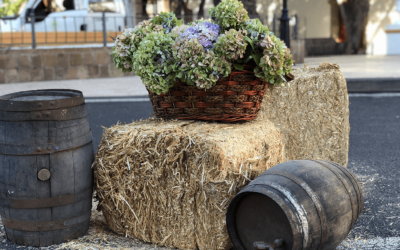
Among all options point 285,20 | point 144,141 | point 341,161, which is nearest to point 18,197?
point 144,141

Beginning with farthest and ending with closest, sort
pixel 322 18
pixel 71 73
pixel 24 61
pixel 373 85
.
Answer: pixel 322 18
pixel 71 73
pixel 24 61
pixel 373 85

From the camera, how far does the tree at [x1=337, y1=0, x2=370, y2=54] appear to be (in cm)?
1991

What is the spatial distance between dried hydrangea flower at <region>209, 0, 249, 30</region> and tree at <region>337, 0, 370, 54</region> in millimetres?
19025

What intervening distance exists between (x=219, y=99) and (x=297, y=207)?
0.84m

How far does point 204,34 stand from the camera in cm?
249

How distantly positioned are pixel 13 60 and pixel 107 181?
10.3 metres

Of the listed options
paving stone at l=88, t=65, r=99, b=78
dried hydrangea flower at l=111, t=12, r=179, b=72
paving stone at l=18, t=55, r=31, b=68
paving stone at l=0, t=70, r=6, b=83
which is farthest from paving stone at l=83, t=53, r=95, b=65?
dried hydrangea flower at l=111, t=12, r=179, b=72

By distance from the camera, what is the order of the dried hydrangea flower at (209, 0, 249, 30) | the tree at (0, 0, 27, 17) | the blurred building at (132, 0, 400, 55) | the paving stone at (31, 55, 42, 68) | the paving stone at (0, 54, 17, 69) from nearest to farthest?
the dried hydrangea flower at (209, 0, 249, 30) < the paving stone at (0, 54, 17, 69) < the paving stone at (31, 55, 42, 68) < the blurred building at (132, 0, 400, 55) < the tree at (0, 0, 27, 17)

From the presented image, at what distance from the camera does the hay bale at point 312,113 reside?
11.1 ft

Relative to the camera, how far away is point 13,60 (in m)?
11.6

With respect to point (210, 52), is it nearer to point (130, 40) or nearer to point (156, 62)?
point (156, 62)

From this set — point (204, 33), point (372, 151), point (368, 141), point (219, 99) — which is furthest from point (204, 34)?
point (368, 141)

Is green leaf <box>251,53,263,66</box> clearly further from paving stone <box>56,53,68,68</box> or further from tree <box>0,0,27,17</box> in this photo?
tree <box>0,0,27,17</box>

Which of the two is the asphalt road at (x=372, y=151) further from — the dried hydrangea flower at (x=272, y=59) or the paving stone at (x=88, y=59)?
the paving stone at (x=88, y=59)
